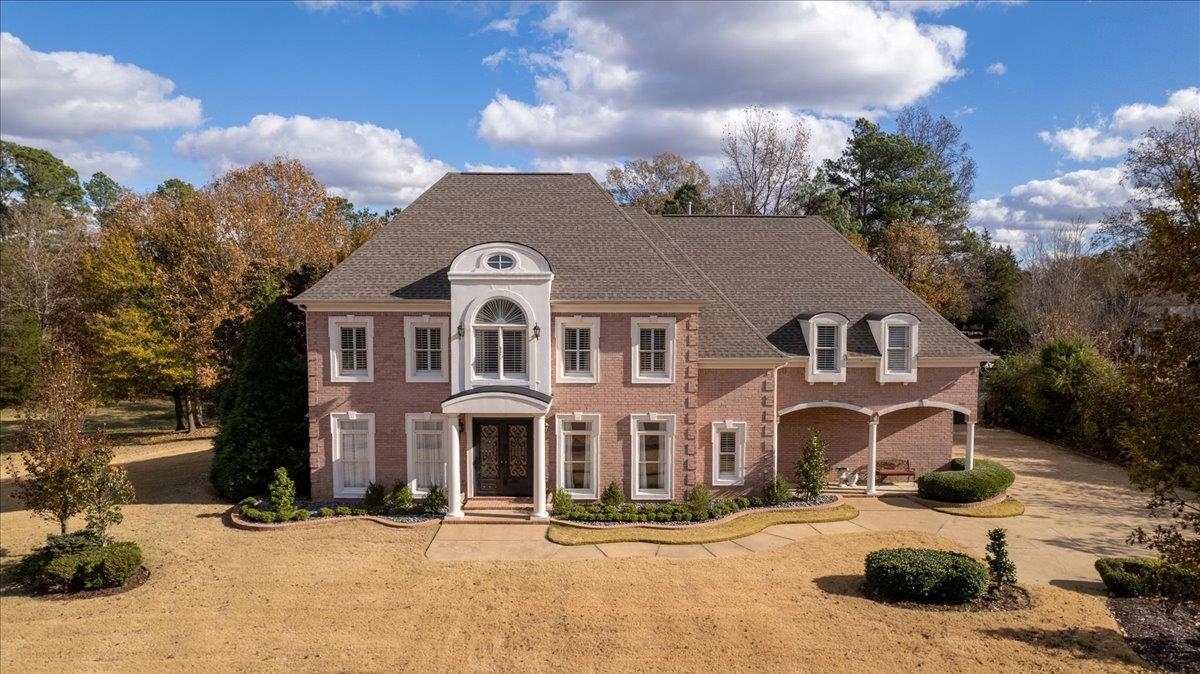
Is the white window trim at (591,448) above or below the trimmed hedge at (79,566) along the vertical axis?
above

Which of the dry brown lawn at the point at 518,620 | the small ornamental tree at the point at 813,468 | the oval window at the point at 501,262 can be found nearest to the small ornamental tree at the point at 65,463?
the dry brown lawn at the point at 518,620

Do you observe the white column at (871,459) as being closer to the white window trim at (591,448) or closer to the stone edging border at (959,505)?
the stone edging border at (959,505)

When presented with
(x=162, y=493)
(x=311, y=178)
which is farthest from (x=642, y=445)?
(x=311, y=178)

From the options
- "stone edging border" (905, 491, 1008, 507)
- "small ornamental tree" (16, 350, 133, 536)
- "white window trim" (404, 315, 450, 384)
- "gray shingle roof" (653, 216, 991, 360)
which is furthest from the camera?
"gray shingle roof" (653, 216, 991, 360)

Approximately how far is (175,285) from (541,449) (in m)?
26.7

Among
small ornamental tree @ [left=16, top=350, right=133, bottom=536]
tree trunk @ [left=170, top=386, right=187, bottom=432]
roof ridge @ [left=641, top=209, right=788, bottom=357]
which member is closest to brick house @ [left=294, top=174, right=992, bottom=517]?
roof ridge @ [left=641, top=209, right=788, bottom=357]

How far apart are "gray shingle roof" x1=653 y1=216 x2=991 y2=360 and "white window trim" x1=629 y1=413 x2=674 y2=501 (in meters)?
2.89

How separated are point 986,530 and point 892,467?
4.97 m

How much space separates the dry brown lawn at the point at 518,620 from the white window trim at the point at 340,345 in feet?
17.0

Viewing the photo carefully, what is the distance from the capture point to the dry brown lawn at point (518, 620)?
11312 mm

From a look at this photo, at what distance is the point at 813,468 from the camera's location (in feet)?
69.1

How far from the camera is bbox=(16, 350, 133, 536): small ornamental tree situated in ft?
50.3

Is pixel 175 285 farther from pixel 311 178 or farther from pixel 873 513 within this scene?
pixel 873 513

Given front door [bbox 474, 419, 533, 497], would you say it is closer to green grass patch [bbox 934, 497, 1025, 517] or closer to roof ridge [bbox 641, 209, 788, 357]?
roof ridge [bbox 641, 209, 788, 357]
